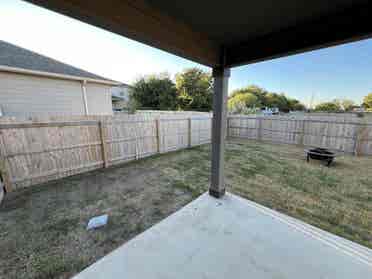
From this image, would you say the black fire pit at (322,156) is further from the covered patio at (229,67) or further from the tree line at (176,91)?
the tree line at (176,91)

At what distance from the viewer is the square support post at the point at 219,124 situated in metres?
2.20

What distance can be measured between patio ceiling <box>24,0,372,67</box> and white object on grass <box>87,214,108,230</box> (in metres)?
2.45

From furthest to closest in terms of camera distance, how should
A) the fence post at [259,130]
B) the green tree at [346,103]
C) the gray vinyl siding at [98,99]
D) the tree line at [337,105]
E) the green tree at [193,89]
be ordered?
the green tree at [346,103]
the tree line at [337,105]
the green tree at [193,89]
the fence post at [259,130]
the gray vinyl siding at [98,99]

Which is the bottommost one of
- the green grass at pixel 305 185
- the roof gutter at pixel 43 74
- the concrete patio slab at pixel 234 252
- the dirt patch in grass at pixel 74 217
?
the green grass at pixel 305 185

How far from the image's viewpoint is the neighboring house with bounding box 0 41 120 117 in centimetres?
438

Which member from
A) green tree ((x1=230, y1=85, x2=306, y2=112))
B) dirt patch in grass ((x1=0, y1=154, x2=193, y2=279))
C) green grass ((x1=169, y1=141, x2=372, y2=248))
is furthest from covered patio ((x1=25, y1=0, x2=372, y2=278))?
green tree ((x1=230, y1=85, x2=306, y2=112))

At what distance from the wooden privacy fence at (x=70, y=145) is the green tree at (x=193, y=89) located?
1109 cm

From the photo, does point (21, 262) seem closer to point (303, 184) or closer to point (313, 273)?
point (313, 273)

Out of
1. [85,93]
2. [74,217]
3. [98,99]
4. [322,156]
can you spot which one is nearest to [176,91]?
[98,99]

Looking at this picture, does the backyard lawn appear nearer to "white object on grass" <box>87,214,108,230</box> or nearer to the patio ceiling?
"white object on grass" <box>87,214,108,230</box>

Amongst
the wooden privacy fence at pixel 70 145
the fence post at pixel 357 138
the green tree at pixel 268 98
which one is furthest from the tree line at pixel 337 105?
the wooden privacy fence at pixel 70 145

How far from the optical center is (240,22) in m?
1.46

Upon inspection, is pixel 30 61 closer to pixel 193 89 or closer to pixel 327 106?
pixel 193 89

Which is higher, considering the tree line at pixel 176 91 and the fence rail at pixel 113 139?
the tree line at pixel 176 91
